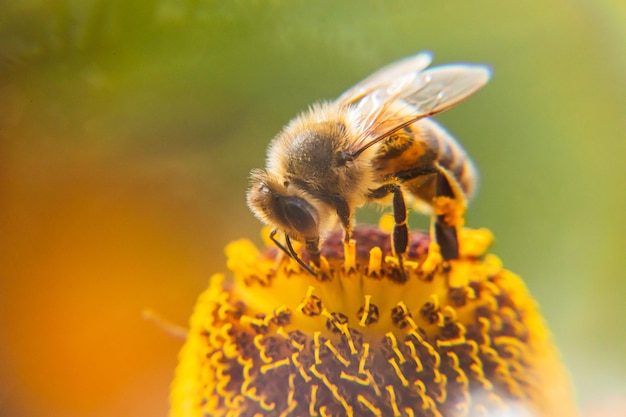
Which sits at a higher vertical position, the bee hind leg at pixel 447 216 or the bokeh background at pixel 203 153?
the bokeh background at pixel 203 153

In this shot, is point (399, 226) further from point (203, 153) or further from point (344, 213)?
point (203, 153)

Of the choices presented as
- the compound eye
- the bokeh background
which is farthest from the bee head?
the bokeh background

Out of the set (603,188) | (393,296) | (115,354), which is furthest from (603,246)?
(115,354)

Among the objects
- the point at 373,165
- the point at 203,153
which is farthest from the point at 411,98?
the point at 203,153

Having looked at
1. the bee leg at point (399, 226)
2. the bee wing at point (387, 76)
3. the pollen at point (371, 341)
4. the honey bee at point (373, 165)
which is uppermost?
the bee wing at point (387, 76)

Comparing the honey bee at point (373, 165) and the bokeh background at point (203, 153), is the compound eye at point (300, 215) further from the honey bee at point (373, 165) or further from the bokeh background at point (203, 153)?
the bokeh background at point (203, 153)

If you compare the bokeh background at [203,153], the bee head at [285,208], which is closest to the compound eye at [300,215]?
the bee head at [285,208]

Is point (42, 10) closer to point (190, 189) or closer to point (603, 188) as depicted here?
point (190, 189)
